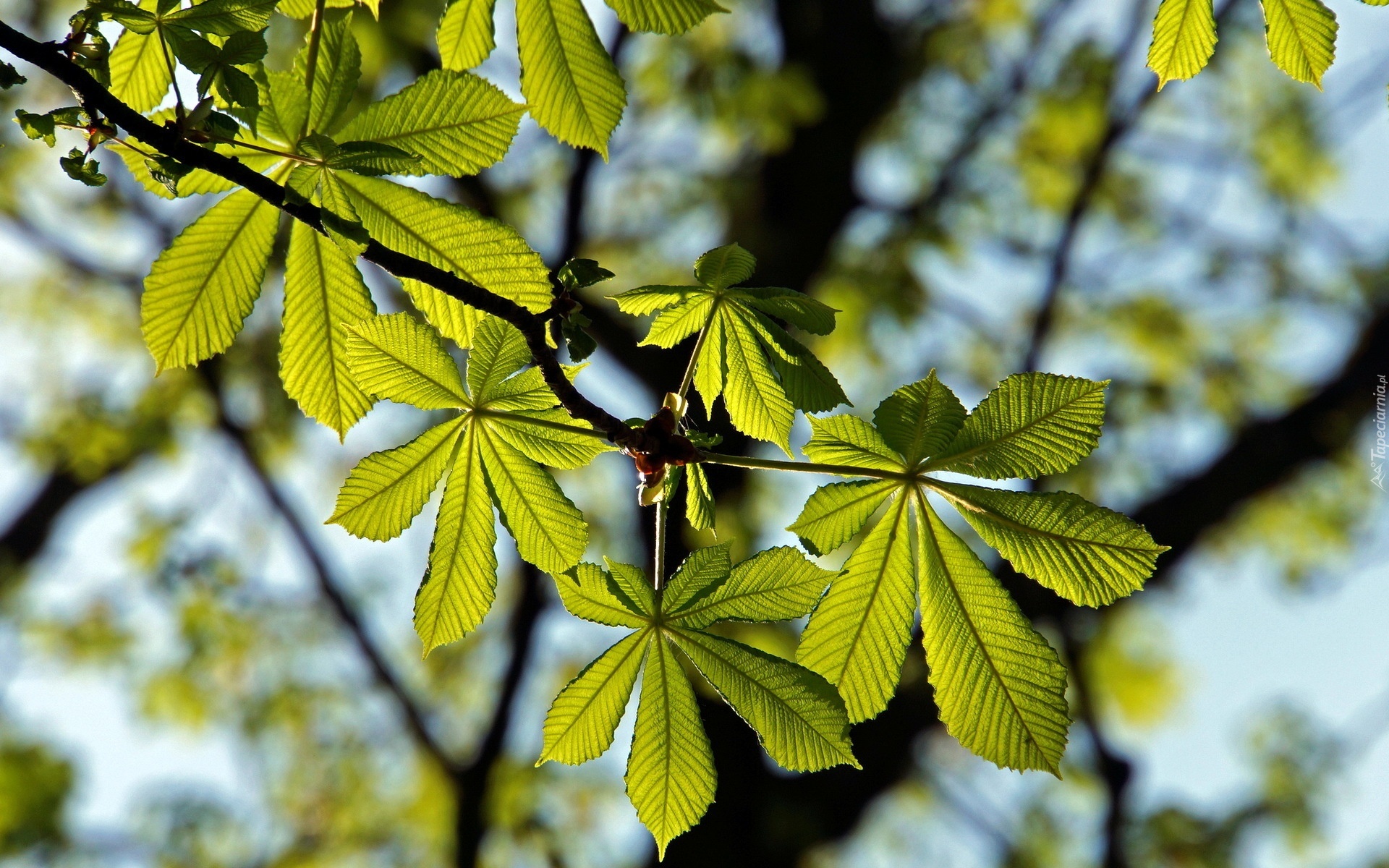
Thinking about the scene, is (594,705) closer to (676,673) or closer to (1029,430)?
(676,673)

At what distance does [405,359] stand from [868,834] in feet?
28.5

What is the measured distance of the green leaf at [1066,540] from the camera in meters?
1.32

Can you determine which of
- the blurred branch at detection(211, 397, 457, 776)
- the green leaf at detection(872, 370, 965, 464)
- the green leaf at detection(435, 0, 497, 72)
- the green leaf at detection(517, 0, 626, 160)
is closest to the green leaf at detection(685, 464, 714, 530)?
the green leaf at detection(872, 370, 965, 464)

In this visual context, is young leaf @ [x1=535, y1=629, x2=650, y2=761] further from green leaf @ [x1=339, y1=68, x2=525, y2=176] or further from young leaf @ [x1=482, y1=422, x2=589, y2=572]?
green leaf @ [x1=339, y1=68, x2=525, y2=176]

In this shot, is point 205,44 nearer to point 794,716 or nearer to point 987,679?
point 794,716

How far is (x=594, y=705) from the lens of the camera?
4.73 feet

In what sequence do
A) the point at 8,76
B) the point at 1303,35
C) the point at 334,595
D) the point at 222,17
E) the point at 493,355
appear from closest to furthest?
the point at 8,76 < the point at 222,17 < the point at 1303,35 < the point at 493,355 < the point at 334,595

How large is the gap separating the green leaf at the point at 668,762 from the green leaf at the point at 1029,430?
1.67 feet

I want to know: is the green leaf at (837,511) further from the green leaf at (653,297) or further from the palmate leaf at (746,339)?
the green leaf at (653,297)

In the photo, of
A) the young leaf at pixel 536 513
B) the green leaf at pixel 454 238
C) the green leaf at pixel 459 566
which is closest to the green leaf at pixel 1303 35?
the green leaf at pixel 454 238

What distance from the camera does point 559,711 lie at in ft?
4.63

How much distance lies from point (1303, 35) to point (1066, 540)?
759 millimetres

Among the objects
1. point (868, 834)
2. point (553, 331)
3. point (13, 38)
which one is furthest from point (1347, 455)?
point (13, 38)

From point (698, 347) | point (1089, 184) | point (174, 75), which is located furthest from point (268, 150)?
point (1089, 184)
